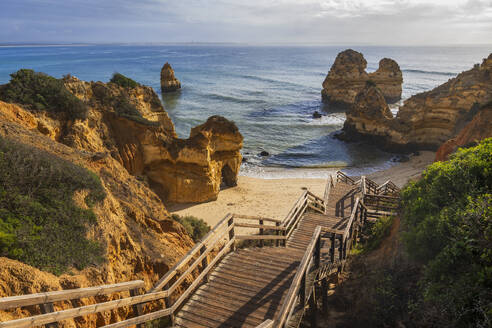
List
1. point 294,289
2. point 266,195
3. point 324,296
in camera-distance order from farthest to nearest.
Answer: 1. point 266,195
2. point 324,296
3. point 294,289

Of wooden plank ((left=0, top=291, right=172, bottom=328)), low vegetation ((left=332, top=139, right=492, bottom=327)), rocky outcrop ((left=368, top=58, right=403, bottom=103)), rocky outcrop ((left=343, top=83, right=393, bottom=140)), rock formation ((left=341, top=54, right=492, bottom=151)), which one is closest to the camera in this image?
wooden plank ((left=0, top=291, right=172, bottom=328))

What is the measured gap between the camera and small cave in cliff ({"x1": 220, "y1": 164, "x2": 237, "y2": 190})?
2384 centimetres

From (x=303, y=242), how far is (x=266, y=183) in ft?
51.5

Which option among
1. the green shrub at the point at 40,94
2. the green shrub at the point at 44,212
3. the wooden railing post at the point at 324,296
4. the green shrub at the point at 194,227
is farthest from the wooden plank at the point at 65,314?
the green shrub at the point at 40,94

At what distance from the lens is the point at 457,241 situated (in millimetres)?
4590

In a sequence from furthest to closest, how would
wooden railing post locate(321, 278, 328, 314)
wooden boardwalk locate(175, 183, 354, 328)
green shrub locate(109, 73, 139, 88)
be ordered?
green shrub locate(109, 73, 139, 88) → wooden railing post locate(321, 278, 328, 314) → wooden boardwalk locate(175, 183, 354, 328)

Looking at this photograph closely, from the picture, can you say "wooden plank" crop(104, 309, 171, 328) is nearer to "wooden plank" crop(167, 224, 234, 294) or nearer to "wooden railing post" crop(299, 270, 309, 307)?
"wooden plank" crop(167, 224, 234, 294)

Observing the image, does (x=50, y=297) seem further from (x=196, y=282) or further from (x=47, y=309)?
(x=196, y=282)

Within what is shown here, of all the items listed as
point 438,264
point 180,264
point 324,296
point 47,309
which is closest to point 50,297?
point 47,309

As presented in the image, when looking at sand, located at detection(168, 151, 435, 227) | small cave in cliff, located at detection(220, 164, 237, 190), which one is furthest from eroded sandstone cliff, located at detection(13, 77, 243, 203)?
small cave in cliff, located at detection(220, 164, 237, 190)

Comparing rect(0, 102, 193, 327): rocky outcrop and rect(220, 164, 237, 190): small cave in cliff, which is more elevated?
rect(0, 102, 193, 327): rocky outcrop

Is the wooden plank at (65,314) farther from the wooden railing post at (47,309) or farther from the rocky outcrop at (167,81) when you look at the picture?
the rocky outcrop at (167,81)

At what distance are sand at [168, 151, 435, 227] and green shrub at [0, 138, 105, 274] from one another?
12.2 metres

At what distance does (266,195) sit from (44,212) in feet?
58.6
